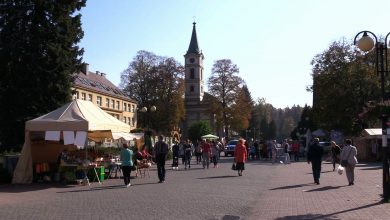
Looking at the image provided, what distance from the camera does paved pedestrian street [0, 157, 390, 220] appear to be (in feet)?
37.8

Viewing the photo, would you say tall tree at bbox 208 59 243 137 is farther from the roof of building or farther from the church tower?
the church tower

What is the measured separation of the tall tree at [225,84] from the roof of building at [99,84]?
51.9 feet

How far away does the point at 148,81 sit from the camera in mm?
78000

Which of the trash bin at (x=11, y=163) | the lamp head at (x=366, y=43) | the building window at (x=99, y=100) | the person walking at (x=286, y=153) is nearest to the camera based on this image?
the lamp head at (x=366, y=43)

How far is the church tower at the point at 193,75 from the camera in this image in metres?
118

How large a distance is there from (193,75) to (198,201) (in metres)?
106

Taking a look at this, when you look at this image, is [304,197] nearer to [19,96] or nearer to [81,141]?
→ [81,141]

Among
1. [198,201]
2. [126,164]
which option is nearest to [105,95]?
[126,164]

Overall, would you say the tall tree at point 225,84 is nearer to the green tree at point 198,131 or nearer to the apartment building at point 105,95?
the green tree at point 198,131

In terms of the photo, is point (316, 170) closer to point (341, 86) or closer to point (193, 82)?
point (341, 86)

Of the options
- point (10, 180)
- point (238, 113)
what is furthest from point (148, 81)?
point (10, 180)

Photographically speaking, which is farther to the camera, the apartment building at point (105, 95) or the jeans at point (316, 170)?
the apartment building at point (105, 95)

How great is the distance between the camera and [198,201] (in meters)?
13.8

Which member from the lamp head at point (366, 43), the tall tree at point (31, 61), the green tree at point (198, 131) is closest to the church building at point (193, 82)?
the green tree at point (198, 131)
